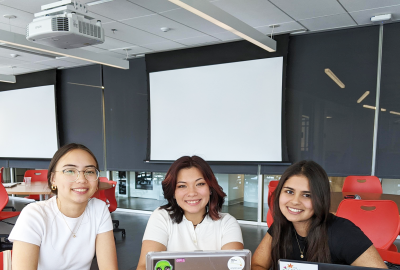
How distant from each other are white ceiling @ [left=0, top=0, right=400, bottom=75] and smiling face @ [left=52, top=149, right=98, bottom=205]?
272cm

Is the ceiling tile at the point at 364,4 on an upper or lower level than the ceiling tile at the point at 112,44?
upper

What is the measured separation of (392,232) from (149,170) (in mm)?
4720

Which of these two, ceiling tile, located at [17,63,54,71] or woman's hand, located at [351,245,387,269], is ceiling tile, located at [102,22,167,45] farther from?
woman's hand, located at [351,245,387,269]

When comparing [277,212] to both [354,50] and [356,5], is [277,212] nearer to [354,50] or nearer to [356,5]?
[356,5]

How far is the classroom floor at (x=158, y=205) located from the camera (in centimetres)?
580

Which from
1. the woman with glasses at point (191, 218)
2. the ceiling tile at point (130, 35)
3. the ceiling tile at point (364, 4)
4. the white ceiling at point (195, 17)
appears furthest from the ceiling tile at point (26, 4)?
the ceiling tile at point (364, 4)

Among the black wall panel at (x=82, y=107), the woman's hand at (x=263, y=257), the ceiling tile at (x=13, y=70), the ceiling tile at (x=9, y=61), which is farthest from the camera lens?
the ceiling tile at (x=13, y=70)

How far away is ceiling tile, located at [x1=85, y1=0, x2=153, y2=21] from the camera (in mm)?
3863

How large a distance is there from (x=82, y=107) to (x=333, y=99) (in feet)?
17.2

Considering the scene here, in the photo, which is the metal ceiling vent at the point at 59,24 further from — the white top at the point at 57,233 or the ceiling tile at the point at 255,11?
the white top at the point at 57,233

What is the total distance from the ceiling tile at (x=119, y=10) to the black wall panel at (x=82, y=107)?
3018 mm

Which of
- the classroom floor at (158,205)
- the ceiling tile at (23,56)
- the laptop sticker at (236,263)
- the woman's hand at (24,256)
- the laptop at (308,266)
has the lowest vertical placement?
the classroom floor at (158,205)

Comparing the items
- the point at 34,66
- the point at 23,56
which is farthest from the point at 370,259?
the point at 34,66

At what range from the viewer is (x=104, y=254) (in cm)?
164
